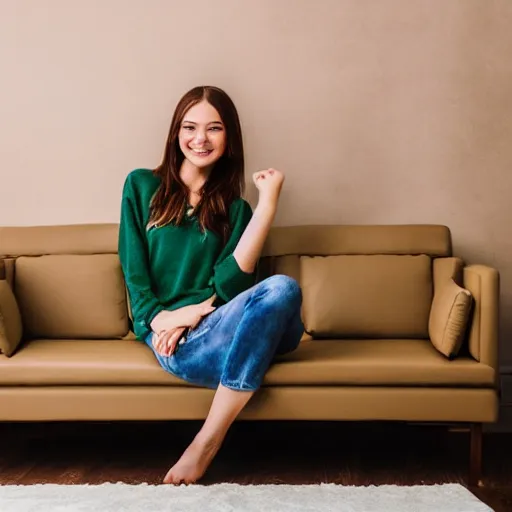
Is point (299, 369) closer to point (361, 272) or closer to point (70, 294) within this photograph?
point (361, 272)

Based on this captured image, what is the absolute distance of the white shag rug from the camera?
1932 mm

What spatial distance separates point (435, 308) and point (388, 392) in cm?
43

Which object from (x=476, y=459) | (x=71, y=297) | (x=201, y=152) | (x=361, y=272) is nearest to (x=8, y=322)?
(x=71, y=297)

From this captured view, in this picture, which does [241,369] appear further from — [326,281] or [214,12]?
[214,12]

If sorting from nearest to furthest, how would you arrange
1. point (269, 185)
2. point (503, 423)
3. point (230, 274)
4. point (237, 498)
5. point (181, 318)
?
point (237, 498) → point (181, 318) → point (230, 274) → point (269, 185) → point (503, 423)

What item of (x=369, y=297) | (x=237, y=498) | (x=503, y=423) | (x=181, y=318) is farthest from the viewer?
(x=503, y=423)

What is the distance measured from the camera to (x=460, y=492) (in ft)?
6.77

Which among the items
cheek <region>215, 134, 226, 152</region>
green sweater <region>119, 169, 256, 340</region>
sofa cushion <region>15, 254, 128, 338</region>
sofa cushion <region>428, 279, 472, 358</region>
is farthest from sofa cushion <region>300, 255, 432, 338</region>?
sofa cushion <region>15, 254, 128, 338</region>

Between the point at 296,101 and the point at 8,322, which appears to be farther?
the point at 296,101

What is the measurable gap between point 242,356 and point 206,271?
1.36ft

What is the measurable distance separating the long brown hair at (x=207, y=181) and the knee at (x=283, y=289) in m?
0.38

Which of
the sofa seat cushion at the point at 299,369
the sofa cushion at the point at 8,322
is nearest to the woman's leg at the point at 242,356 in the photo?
the sofa seat cushion at the point at 299,369

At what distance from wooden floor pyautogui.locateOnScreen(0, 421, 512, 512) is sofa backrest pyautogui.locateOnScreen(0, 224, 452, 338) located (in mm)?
416

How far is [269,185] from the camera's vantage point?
7.97 ft
